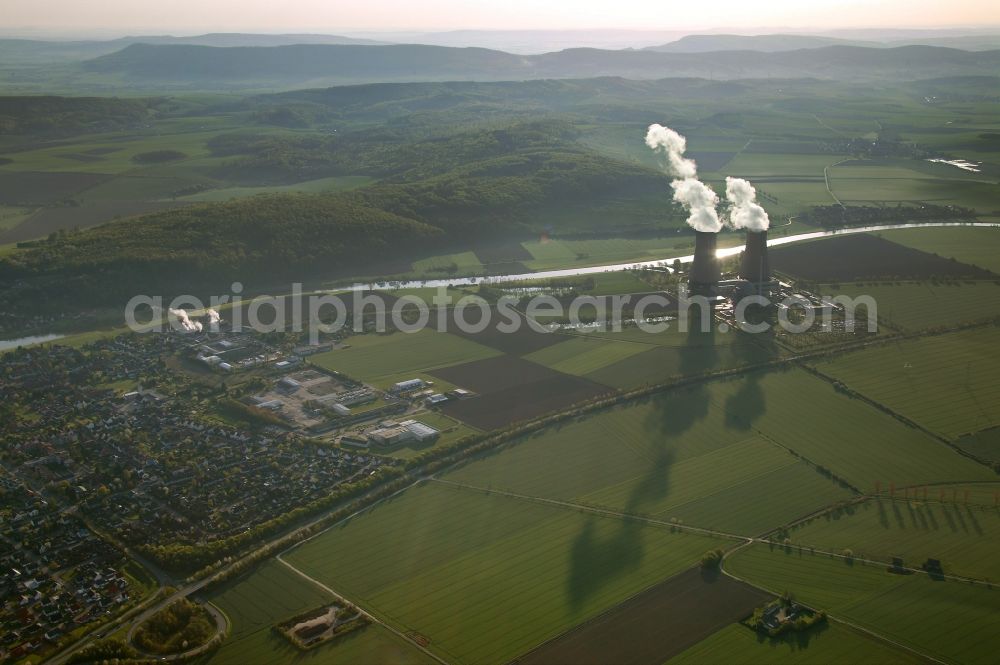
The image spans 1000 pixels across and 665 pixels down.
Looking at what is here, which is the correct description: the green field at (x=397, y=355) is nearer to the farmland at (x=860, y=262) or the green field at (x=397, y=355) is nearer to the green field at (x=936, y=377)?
the green field at (x=936, y=377)

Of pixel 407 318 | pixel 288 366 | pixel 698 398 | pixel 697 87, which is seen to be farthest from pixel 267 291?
pixel 697 87

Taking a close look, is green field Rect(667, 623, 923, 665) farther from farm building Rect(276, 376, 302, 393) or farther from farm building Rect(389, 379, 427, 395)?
farm building Rect(276, 376, 302, 393)

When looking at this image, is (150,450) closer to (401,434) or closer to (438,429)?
(401,434)

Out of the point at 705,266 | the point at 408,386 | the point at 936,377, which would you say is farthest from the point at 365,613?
the point at 705,266

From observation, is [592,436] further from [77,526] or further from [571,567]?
[77,526]

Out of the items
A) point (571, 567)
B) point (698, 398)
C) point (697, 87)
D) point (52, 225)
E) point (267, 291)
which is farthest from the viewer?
point (697, 87)

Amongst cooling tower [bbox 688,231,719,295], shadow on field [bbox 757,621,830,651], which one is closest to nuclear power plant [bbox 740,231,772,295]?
cooling tower [bbox 688,231,719,295]

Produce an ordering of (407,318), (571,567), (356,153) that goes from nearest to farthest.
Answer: (571,567), (407,318), (356,153)
